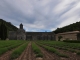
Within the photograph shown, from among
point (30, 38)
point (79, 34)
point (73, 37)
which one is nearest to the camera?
point (79, 34)

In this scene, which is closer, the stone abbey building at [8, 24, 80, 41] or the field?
the field

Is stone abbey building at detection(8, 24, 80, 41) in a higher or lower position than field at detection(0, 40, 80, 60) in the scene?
higher

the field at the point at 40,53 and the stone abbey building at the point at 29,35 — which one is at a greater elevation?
the stone abbey building at the point at 29,35

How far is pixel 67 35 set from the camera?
8656 cm

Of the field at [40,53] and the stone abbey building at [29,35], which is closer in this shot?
the field at [40,53]

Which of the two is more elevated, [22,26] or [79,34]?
[22,26]

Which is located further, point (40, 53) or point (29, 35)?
point (29, 35)

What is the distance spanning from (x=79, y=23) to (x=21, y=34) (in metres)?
43.4

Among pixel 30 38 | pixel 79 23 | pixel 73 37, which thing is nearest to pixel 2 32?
pixel 73 37

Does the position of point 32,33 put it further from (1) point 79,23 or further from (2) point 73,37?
(2) point 73,37

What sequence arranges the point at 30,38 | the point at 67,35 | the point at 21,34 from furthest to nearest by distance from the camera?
the point at 30,38
the point at 21,34
the point at 67,35

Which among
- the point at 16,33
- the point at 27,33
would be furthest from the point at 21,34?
the point at 27,33

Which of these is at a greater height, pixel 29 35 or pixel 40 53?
pixel 29 35

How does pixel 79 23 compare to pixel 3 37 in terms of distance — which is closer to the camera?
pixel 3 37
